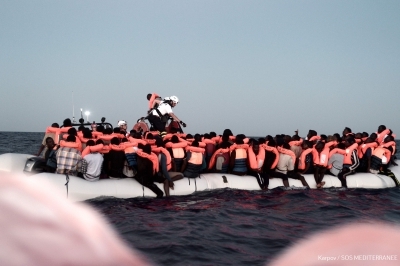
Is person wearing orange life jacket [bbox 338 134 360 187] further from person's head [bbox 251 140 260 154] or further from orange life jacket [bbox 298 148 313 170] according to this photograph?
person's head [bbox 251 140 260 154]

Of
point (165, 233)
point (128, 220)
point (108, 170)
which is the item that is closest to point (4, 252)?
point (165, 233)

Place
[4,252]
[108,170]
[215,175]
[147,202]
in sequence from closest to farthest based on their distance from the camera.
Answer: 1. [4,252]
2. [147,202]
3. [108,170]
4. [215,175]

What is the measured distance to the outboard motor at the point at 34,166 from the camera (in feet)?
34.2

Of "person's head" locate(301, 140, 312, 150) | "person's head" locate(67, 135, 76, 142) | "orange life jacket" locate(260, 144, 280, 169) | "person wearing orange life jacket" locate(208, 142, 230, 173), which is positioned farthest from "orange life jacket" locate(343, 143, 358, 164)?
"person's head" locate(67, 135, 76, 142)

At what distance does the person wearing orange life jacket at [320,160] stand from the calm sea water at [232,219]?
422mm

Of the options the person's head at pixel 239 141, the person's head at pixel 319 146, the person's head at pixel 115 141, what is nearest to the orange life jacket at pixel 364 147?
the person's head at pixel 319 146

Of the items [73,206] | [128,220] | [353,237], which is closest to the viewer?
[73,206]

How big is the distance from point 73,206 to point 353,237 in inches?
52.1

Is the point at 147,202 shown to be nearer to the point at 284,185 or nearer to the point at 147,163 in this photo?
the point at 147,163

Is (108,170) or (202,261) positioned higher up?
(108,170)

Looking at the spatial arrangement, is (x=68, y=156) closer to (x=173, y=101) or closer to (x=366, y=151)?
(x=173, y=101)

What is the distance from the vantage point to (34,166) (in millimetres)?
10469

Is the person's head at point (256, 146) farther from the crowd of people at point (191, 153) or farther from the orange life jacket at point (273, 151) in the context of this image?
the orange life jacket at point (273, 151)

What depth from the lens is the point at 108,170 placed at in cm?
1123
